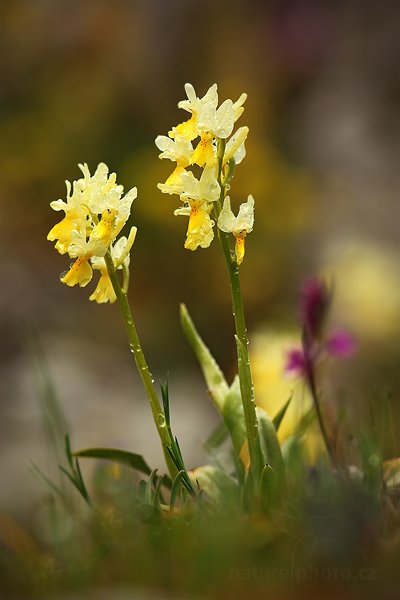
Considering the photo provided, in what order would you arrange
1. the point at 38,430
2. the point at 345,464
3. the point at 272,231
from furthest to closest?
1. the point at 272,231
2. the point at 38,430
3. the point at 345,464

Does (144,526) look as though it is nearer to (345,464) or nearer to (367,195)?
(345,464)

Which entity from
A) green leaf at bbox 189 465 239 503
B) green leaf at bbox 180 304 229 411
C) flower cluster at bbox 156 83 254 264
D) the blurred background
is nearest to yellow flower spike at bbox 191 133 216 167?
flower cluster at bbox 156 83 254 264

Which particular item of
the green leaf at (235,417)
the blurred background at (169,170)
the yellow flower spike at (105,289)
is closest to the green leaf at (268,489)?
the green leaf at (235,417)

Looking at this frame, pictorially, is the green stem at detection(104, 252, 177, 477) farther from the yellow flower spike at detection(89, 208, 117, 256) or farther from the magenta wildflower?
the magenta wildflower

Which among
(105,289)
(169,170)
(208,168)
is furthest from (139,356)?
(169,170)

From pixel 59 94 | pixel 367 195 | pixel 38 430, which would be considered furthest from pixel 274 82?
pixel 38 430

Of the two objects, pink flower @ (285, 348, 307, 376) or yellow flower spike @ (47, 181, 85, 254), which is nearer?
yellow flower spike @ (47, 181, 85, 254)

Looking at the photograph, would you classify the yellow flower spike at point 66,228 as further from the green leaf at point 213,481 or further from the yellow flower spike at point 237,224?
the green leaf at point 213,481
